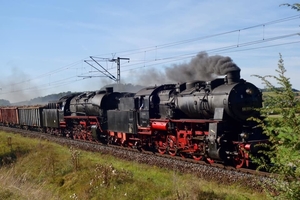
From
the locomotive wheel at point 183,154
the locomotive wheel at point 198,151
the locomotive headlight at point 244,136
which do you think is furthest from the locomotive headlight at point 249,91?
the locomotive wheel at point 183,154

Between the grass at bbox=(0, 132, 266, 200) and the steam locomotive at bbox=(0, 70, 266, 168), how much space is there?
73.9 inches

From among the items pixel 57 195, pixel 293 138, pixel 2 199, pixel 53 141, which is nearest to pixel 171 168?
pixel 57 195

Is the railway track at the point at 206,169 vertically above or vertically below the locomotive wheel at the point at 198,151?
below

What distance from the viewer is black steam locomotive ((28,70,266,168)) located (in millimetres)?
13703

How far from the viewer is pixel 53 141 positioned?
25641mm

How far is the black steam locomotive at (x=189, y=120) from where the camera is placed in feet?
45.0

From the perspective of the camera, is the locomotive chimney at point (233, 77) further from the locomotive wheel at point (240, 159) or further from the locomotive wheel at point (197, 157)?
the locomotive wheel at point (197, 157)

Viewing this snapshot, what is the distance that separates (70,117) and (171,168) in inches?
617

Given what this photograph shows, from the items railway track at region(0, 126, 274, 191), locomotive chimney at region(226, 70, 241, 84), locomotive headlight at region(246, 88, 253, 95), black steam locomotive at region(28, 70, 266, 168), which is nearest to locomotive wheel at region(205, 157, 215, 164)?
black steam locomotive at region(28, 70, 266, 168)

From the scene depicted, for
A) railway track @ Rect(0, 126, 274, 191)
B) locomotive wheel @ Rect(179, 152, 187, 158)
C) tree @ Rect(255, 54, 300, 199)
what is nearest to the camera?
tree @ Rect(255, 54, 300, 199)

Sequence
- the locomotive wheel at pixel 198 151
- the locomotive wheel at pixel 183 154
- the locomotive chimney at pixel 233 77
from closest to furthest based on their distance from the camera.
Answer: the locomotive chimney at pixel 233 77 < the locomotive wheel at pixel 198 151 < the locomotive wheel at pixel 183 154

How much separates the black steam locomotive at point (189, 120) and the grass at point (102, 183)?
2.16m

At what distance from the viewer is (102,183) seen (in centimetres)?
1148

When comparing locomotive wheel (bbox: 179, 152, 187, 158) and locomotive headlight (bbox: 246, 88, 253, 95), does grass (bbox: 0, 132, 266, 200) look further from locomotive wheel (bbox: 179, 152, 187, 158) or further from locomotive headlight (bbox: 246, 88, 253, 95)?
locomotive headlight (bbox: 246, 88, 253, 95)
